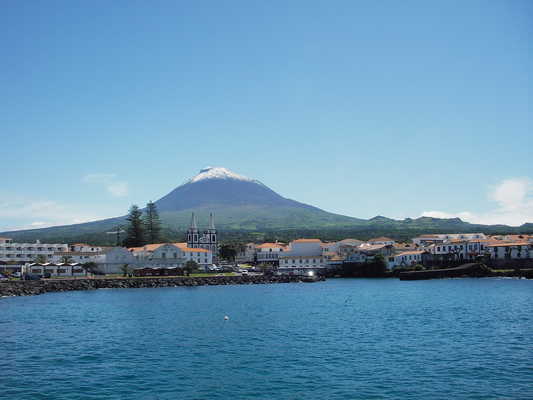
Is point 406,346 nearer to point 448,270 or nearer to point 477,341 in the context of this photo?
point 477,341

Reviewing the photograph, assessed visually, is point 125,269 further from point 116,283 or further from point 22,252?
point 22,252

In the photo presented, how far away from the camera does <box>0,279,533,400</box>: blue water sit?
2073 centimetres

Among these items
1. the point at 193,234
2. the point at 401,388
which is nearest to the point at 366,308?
the point at 401,388

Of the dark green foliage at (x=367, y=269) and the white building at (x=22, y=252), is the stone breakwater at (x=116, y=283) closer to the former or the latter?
the dark green foliage at (x=367, y=269)

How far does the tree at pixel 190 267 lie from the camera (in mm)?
96963

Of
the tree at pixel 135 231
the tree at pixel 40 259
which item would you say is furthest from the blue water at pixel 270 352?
the tree at pixel 135 231

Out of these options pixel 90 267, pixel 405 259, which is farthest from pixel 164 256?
pixel 405 259

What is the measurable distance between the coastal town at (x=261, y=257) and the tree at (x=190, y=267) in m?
0.25

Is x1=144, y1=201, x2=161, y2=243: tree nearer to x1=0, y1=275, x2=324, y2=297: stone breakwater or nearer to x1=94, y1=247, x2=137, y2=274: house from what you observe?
x1=94, y1=247, x2=137, y2=274: house

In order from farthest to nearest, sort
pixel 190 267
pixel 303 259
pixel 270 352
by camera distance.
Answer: pixel 303 259
pixel 190 267
pixel 270 352

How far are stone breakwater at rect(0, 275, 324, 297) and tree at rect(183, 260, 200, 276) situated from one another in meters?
8.53

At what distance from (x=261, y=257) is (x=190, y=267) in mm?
39602

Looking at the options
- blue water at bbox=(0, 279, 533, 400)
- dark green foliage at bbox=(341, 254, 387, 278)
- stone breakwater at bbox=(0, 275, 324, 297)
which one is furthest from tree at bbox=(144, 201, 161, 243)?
blue water at bbox=(0, 279, 533, 400)

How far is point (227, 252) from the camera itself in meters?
133
